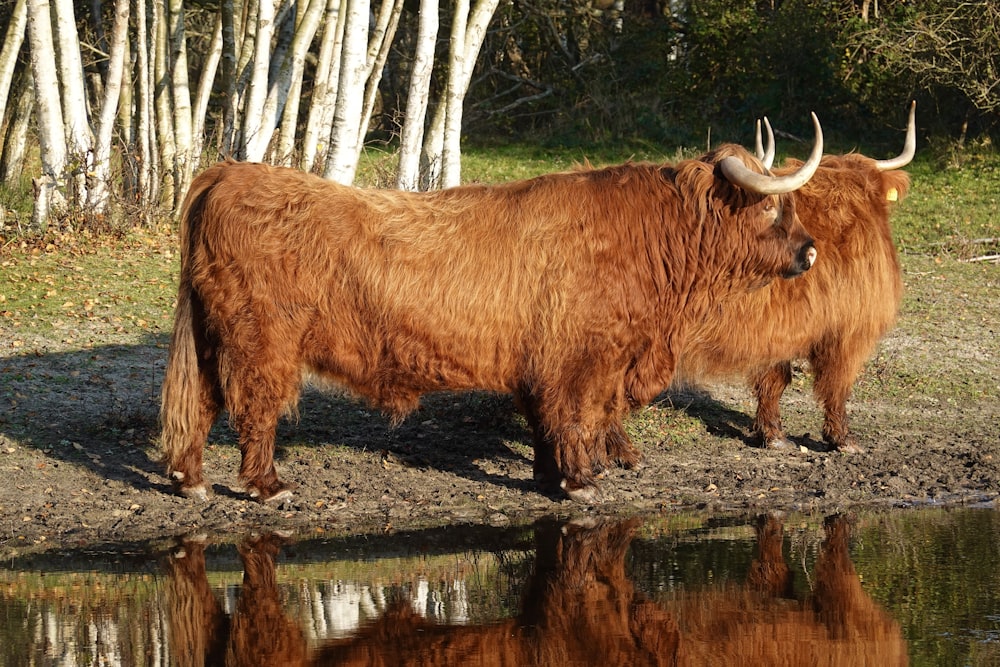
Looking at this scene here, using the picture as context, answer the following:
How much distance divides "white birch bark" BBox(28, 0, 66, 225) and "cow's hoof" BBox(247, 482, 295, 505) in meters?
6.68

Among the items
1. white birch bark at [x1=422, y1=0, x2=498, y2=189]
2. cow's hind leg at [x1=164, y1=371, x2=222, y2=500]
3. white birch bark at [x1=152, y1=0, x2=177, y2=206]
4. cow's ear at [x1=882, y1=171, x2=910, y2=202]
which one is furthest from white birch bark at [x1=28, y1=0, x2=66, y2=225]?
cow's ear at [x1=882, y1=171, x2=910, y2=202]

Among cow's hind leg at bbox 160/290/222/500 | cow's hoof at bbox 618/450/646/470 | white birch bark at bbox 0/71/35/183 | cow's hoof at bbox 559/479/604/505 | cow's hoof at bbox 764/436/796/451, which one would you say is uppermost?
white birch bark at bbox 0/71/35/183

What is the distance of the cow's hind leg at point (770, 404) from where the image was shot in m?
7.60

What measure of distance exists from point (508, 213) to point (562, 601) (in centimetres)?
238


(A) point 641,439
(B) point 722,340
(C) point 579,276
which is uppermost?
(C) point 579,276

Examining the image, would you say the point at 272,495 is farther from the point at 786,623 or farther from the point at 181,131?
the point at 181,131

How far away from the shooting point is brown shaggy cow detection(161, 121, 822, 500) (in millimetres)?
6004

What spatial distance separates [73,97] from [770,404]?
7798mm

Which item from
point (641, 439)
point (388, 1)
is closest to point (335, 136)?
point (388, 1)

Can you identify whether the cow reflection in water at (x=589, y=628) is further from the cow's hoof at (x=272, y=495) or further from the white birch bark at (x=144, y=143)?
the white birch bark at (x=144, y=143)

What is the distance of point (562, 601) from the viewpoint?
4598 mm

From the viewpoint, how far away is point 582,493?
6242 mm

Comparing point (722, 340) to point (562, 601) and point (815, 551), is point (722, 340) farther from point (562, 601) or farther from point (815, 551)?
point (562, 601)

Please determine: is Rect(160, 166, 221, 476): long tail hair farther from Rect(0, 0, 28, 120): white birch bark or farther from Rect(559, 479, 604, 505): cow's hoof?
Rect(0, 0, 28, 120): white birch bark
